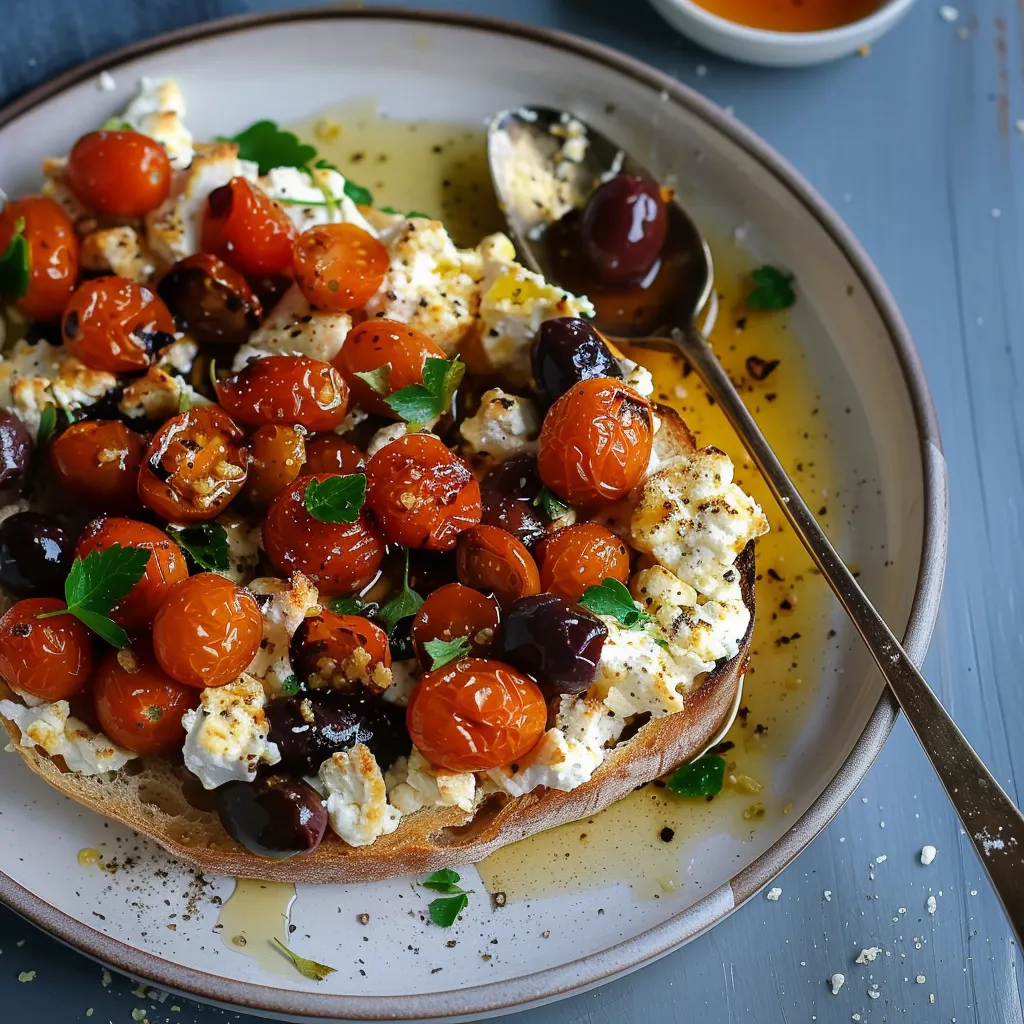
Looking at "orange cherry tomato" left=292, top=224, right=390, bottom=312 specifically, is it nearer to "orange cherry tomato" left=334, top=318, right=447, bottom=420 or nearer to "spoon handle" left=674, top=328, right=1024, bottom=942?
"orange cherry tomato" left=334, top=318, right=447, bottom=420

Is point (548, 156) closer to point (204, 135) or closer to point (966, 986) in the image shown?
point (204, 135)

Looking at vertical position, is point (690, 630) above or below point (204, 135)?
below

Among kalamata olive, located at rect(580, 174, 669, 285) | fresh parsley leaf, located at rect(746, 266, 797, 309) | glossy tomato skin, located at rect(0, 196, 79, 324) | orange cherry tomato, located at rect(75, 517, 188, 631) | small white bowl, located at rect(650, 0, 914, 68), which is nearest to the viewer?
orange cherry tomato, located at rect(75, 517, 188, 631)

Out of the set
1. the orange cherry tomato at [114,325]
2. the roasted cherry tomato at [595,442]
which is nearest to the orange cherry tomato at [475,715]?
the roasted cherry tomato at [595,442]

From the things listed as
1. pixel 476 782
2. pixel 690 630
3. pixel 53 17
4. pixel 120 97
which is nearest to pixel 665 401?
pixel 690 630

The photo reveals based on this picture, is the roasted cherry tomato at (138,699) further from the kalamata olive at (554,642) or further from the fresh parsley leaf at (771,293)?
the fresh parsley leaf at (771,293)

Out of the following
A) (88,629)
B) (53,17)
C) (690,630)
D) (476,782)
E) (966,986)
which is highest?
(53,17)

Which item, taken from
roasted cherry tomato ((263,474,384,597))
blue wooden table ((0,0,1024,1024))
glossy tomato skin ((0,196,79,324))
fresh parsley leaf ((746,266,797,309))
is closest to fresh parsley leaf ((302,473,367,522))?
roasted cherry tomato ((263,474,384,597))

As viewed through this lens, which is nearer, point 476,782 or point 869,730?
point 476,782
